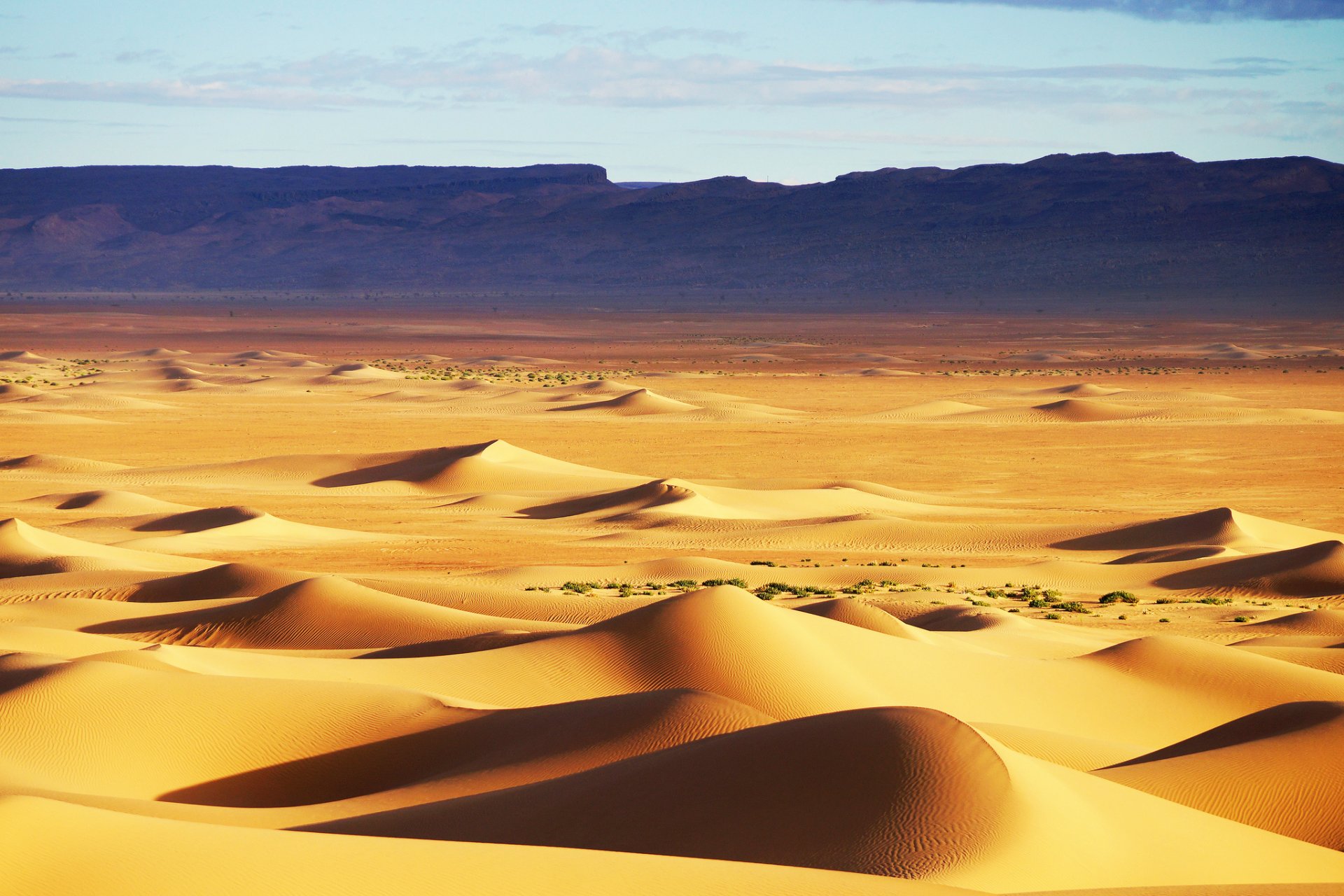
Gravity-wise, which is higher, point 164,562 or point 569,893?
point 569,893

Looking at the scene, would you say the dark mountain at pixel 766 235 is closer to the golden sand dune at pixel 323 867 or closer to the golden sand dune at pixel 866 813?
the golden sand dune at pixel 866 813

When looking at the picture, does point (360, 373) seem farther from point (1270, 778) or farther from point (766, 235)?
point (766, 235)

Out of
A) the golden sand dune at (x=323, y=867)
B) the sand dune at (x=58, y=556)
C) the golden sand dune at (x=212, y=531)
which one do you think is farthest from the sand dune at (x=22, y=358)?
the golden sand dune at (x=323, y=867)

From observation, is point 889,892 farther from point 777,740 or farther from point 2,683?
point 2,683

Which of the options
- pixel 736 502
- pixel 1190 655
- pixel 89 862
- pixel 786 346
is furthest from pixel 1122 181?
pixel 89 862

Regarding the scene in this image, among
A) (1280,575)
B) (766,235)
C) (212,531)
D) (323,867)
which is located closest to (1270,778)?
(323,867)
